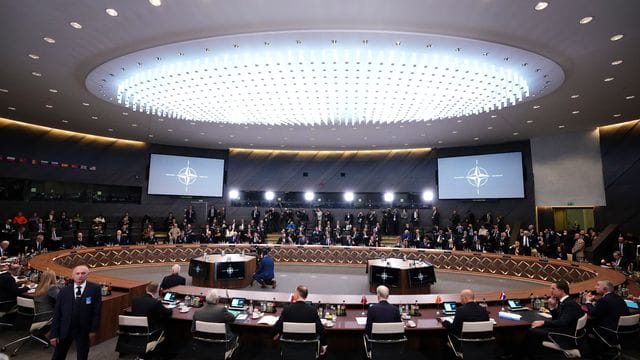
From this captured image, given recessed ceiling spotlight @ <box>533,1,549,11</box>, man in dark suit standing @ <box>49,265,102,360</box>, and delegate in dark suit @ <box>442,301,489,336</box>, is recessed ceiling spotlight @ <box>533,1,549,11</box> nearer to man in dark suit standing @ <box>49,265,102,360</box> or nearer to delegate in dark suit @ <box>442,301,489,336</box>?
delegate in dark suit @ <box>442,301,489,336</box>

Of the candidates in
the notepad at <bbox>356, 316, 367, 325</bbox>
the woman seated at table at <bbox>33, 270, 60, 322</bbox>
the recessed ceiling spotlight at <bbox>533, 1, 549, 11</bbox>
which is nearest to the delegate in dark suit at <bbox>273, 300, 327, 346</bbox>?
the notepad at <bbox>356, 316, 367, 325</bbox>

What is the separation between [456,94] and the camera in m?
8.76

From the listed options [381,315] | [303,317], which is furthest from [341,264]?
[303,317]

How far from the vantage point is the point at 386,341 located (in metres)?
3.61

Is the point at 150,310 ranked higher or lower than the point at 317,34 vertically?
lower

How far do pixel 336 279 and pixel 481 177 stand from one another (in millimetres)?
10310

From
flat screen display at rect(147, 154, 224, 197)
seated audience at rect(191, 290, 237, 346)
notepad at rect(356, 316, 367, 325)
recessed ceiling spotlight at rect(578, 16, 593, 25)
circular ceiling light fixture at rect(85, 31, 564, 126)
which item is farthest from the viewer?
flat screen display at rect(147, 154, 224, 197)

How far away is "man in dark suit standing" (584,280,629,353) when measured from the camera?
4141mm

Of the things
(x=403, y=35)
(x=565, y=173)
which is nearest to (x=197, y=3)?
(x=403, y=35)

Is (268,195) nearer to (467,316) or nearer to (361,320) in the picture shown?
(361,320)

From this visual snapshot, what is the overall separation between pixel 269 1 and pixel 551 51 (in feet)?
19.8

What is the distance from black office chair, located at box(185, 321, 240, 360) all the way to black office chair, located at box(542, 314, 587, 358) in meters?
4.08

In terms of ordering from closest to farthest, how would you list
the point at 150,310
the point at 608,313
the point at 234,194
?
the point at 150,310 → the point at 608,313 → the point at 234,194

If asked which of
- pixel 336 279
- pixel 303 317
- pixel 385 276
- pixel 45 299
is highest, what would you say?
pixel 303 317
